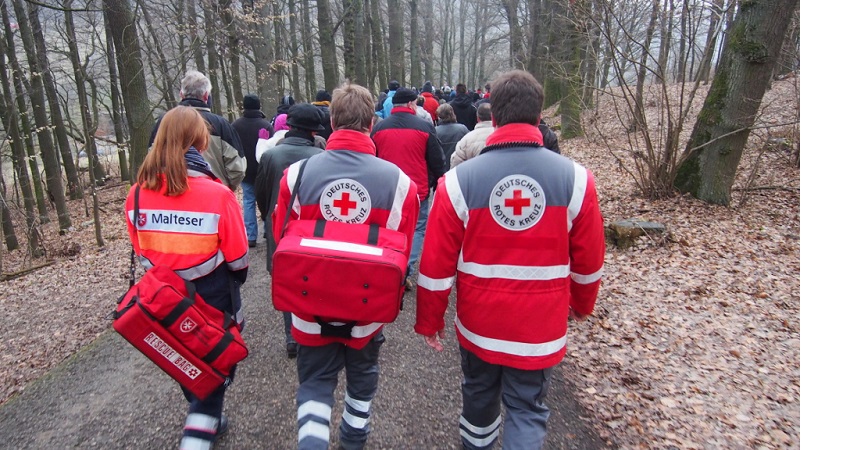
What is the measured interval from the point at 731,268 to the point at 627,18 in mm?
4864

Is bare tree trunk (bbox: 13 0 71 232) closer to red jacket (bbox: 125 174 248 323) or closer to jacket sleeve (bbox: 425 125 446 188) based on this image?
jacket sleeve (bbox: 425 125 446 188)

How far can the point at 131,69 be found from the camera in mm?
8039

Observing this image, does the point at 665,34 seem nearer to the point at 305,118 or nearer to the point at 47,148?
the point at 305,118

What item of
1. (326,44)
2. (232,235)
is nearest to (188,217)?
(232,235)

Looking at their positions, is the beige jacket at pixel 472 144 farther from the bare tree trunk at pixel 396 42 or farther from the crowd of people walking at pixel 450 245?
the bare tree trunk at pixel 396 42

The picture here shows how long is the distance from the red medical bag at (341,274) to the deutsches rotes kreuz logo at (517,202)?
0.50 metres

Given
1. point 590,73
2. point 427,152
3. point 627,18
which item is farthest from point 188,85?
point 590,73

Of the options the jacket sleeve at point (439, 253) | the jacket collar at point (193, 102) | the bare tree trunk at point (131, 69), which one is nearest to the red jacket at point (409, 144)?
the jacket collar at point (193, 102)

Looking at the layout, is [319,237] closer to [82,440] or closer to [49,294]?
[82,440]

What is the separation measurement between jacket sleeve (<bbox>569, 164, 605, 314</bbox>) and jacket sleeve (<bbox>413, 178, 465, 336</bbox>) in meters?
0.53

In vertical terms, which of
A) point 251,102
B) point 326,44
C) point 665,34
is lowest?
point 251,102

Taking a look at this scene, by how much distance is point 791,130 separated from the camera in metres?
8.83

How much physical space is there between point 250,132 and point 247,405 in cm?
390

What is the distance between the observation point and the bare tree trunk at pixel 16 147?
933 centimetres
